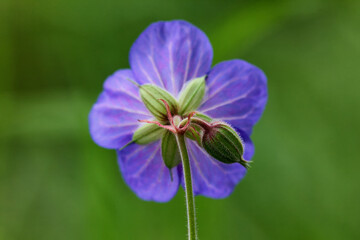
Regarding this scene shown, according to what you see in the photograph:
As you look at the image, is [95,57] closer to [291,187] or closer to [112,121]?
[291,187]

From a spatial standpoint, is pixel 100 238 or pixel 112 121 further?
pixel 100 238

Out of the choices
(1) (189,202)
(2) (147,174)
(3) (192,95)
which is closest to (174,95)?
(3) (192,95)

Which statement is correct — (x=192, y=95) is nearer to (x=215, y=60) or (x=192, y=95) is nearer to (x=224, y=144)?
(x=224, y=144)

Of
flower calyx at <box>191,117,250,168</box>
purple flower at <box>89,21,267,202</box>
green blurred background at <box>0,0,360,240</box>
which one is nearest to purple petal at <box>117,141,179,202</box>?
purple flower at <box>89,21,267,202</box>

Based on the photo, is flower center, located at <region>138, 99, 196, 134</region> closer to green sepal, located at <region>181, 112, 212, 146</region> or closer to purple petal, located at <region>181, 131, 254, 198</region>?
green sepal, located at <region>181, 112, 212, 146</region>

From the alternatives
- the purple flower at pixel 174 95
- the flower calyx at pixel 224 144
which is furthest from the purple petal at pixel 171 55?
the flower calyx at pixel 224 144

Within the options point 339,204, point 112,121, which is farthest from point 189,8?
point 112,121
